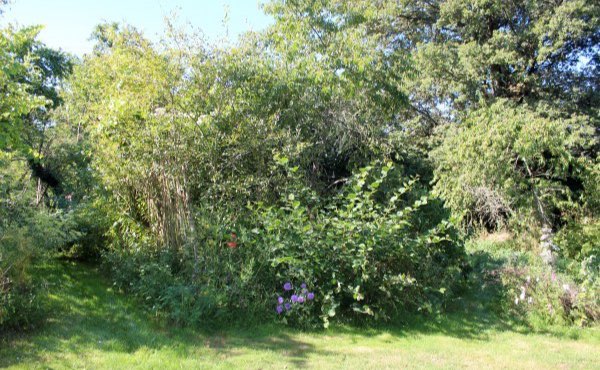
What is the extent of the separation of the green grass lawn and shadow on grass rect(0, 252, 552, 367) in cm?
1

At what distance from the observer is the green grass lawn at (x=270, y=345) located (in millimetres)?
4035

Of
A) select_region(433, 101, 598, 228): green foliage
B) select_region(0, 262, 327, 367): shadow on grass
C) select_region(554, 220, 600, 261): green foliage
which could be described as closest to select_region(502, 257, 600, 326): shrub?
select_region(433, 101, 598, 228): green foliage

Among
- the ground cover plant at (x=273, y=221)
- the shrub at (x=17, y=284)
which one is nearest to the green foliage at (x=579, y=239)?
the ground cover plant at (x=273, y=221)

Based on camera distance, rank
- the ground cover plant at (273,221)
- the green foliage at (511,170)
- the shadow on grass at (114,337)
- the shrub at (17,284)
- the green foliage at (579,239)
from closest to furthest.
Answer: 1. the shadow on grass at (114,337)
2. the shrub at (17,284)
3. the ground cover plant at (273,221)
4. the green foliage at (511,170)
5. the green foliage at (579,239)

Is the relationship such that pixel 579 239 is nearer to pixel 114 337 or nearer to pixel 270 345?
pixel 270 345

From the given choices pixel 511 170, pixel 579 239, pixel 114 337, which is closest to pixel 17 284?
pixel 114 337

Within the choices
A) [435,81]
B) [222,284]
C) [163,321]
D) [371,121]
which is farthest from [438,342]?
[435,81]

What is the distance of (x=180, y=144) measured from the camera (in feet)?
19.3

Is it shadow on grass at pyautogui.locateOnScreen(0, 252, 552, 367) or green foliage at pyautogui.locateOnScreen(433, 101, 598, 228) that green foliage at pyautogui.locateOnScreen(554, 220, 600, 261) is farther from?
shadow on grass at pyautogui.locateOnScreen(0, 252, 552, 367)

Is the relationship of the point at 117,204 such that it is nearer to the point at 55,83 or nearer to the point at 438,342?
the point at 438,342

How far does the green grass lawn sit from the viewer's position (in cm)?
404

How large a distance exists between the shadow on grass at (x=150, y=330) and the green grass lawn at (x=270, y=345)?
10mm

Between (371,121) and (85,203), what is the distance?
5.01m

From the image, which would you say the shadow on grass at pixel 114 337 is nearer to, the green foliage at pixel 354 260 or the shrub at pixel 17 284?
the shrub at pixel 17 284
